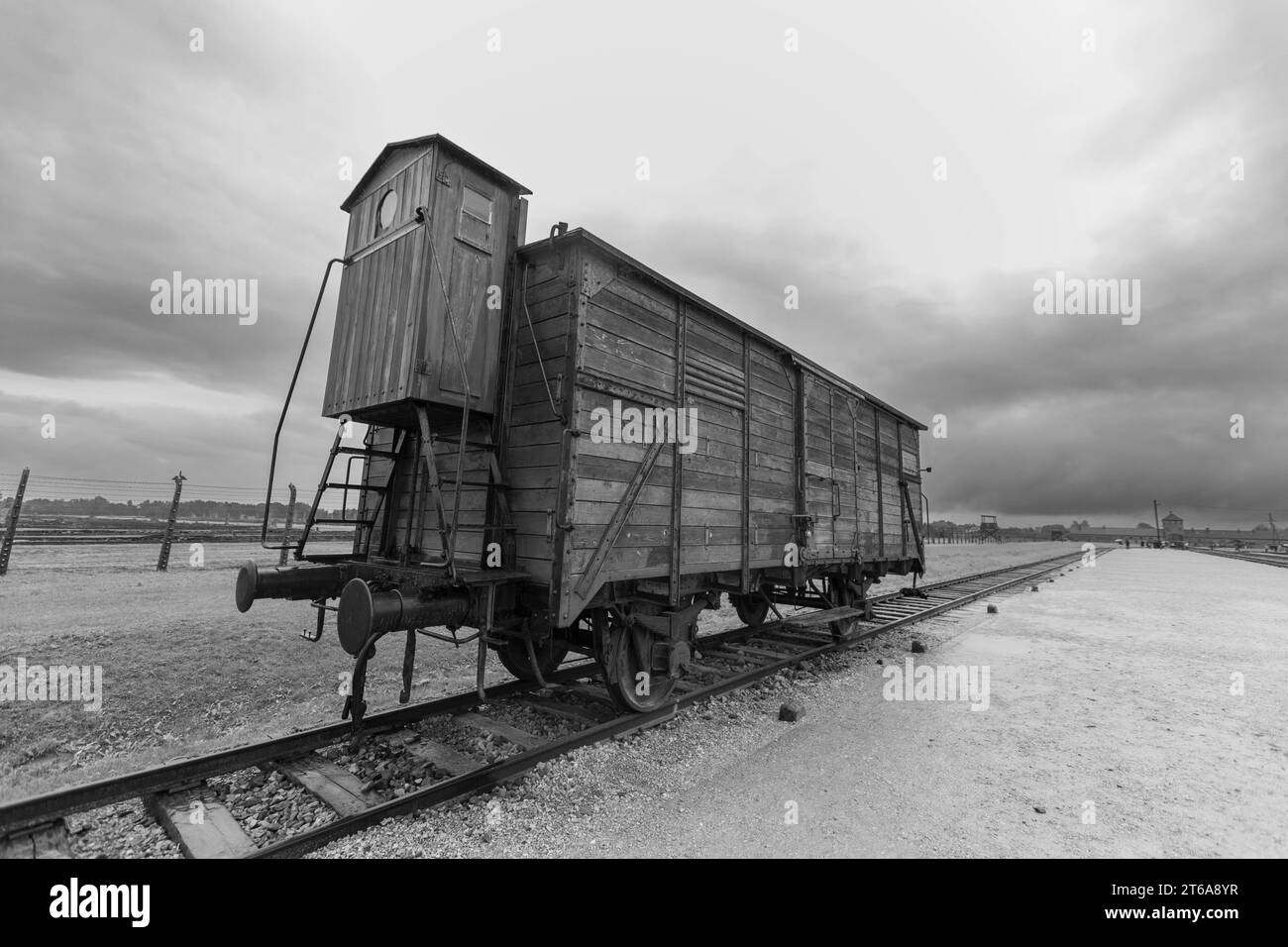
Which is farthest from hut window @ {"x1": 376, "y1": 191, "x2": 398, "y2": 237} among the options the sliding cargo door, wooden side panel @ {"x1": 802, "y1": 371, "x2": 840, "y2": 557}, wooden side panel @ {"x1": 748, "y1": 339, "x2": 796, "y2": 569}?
wooden side panel @ {"x1": 802, "y1": 371, "x2": 840, "y2": 557}

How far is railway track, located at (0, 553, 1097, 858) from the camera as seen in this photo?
329 centimetres

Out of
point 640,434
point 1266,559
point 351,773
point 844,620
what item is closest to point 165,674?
point 351,773

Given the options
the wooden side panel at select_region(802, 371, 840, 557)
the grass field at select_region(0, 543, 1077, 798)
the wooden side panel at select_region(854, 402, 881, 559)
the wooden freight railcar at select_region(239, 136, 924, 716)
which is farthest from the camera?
the wooden side panel at select_region(854, 402, 881, 559)

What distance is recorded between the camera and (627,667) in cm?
572

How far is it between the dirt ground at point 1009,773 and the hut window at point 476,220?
4965 millimetres

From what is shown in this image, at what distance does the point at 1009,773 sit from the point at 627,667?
137 inches

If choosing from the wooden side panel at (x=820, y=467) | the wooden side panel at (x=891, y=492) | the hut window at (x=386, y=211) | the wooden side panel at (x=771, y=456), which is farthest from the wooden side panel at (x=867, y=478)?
the hut window at (x=386, y=211)

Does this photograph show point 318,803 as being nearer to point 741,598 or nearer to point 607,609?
point 607,609

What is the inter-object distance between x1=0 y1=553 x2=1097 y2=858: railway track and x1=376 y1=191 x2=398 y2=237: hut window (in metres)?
4.68

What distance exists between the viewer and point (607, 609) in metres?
5.59

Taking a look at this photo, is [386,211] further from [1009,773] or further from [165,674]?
[1009,773]

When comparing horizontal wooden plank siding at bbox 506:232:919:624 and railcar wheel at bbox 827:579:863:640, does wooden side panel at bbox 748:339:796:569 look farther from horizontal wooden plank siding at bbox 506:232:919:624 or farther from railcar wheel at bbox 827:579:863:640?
railcar wheel at bbox 827:579:863:640
